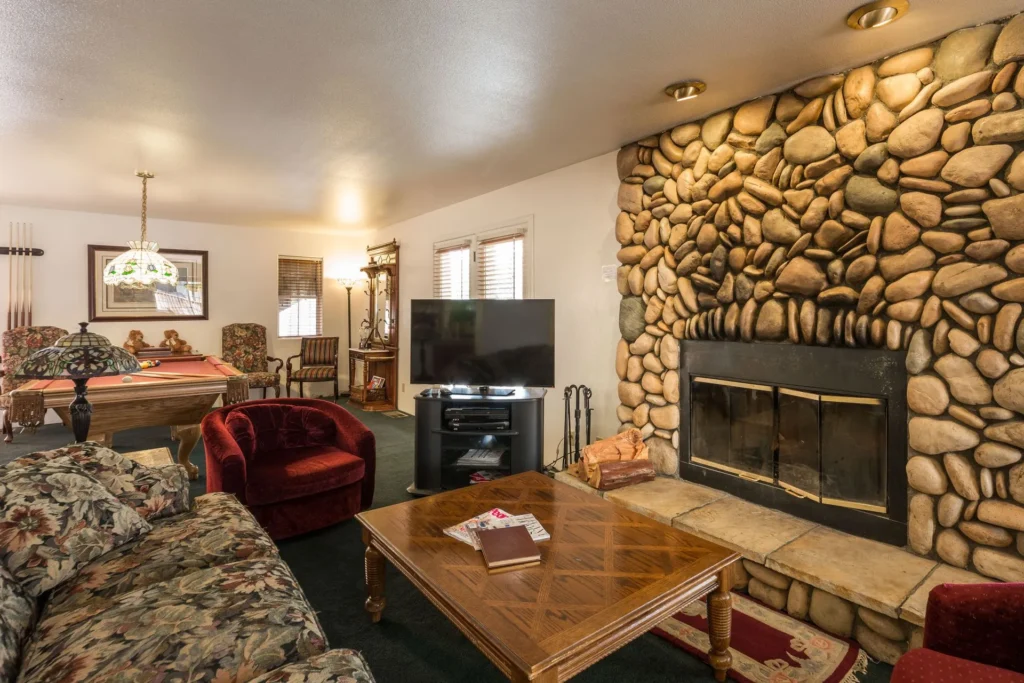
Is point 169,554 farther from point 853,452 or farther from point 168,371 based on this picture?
point 168,371

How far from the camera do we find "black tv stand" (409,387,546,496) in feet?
11.8

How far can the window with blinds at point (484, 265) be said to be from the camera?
4.53 meters

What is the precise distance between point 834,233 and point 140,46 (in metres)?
3.21

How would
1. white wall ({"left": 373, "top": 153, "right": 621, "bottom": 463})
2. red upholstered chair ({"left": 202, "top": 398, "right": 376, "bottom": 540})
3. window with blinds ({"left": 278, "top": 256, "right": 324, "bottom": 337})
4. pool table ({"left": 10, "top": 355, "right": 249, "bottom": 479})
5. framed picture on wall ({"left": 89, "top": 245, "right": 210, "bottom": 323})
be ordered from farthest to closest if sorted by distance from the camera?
window with blinds ({"left": 278, "top": 256, "right": 324, "bottom": 337}), framed picture on wall ({"left": 89, "top": 245, "right": 210, "bottom": 323}), white wall ({"left": 373, "top": 153, "right": 621, "bottom": 463}), pool table ({"left": 10, "top": 355, "right": 249, "bottom": 479}), red upholstered chair ({"left": 202, "top": 398, "right": 376, "bottom": 540})

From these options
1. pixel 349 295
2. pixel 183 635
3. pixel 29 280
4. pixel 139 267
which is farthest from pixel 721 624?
pixel 29 280

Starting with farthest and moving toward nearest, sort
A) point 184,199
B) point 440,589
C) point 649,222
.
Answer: point 184,199
point 649,222
point 440,589

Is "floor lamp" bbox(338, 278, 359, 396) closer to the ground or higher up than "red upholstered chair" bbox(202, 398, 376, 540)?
higher up

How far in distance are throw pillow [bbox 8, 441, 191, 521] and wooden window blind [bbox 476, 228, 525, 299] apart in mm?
3012

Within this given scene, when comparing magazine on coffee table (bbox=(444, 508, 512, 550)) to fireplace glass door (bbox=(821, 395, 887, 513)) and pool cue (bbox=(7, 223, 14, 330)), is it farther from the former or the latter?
pool cue (bbox=(7, 223, 14, 330))

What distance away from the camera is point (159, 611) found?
1.39 metres

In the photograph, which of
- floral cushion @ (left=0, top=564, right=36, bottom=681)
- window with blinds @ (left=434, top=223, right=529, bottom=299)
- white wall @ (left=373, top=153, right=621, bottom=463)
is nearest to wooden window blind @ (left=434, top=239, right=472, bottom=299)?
window with blinds @ (left=434, top=223, right=529, bottom=299)

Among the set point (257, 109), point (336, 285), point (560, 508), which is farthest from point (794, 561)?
point (336, 285)

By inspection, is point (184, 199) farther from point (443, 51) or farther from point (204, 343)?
point (443, 51)

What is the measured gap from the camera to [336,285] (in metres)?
7.57
